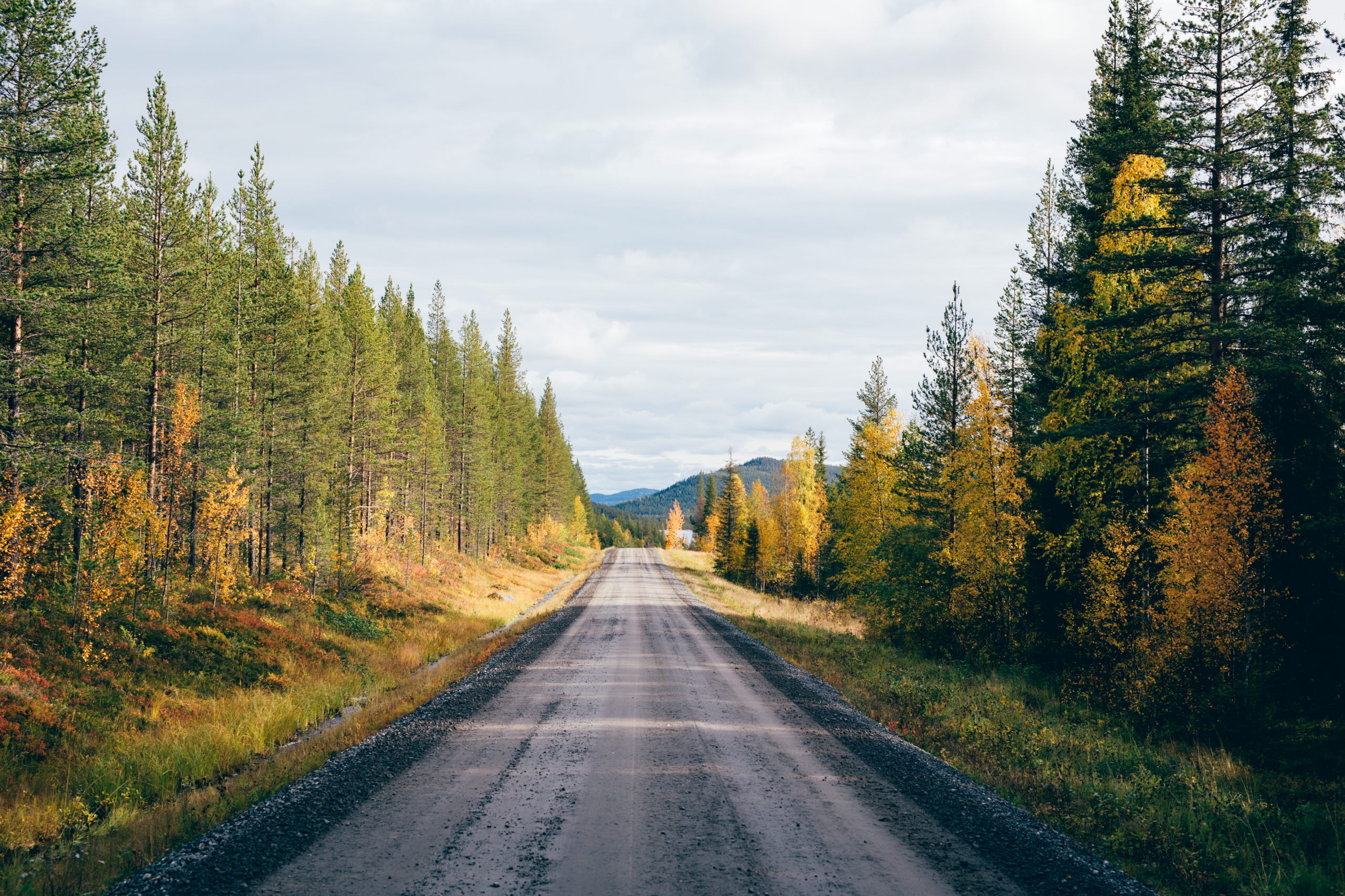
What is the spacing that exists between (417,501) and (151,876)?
36570 mm

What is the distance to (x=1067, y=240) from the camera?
22.5m

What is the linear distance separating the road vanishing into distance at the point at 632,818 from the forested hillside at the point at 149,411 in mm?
6614

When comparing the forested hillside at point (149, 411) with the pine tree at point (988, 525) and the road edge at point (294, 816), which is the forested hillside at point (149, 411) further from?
the pine tree at point (988, 525)

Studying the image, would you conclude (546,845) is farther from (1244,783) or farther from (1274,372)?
(1274,372)

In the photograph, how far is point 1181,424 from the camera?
48.2ft

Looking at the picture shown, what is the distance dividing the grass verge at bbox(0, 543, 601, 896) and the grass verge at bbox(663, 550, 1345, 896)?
9366mm

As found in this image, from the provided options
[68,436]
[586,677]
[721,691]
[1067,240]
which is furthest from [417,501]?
[1067,240]

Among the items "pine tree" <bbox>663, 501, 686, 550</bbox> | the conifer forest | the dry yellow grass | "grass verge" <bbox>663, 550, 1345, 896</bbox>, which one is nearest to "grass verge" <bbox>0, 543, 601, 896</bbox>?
the conifer forest

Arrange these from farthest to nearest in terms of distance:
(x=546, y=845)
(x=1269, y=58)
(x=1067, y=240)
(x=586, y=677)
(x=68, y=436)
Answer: (x=1067, y=240) → (x=68, y=436) → (x=586, y=677) → (x=1269, y=58) → (x=546, y=845)

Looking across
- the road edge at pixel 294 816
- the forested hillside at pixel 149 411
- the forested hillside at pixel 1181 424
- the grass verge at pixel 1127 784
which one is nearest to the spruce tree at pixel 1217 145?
the forested hillside at pixel 1181 424

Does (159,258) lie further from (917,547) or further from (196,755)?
(917,547)

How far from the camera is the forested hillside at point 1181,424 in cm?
1212

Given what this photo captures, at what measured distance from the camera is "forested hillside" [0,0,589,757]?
13680 mm

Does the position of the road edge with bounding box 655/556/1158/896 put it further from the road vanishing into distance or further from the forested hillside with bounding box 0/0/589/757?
the forested hillside with bounding box 0/0/589/757
